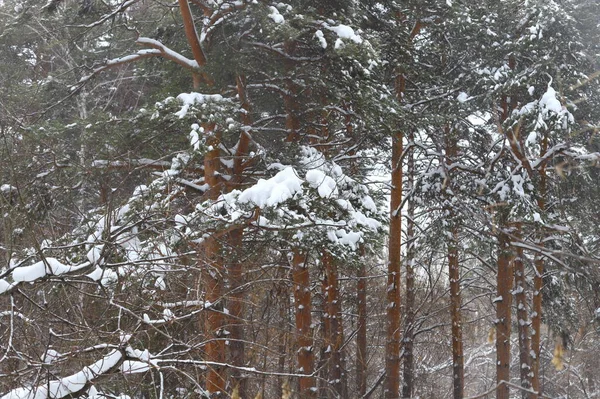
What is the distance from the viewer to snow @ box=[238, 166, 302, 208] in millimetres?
6688

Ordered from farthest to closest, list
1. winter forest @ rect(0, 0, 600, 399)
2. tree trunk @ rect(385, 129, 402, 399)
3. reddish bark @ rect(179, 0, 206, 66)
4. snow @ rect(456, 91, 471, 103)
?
snow @ rect(456, 91, 471, 103) < tree trunk @ rect(385, 129, 402, 399) < reddish bark @ rect(179, 0, 206, 66) < winter forest @ rect(0, 0, 600, 399)

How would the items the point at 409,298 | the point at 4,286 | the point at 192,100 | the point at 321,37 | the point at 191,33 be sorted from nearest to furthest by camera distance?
the point at 4,286 < the point at 192,100 < the point at 321,37 < the point at 191,33 < the point at 409,298

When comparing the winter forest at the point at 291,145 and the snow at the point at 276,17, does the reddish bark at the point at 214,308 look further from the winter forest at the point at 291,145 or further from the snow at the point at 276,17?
the snow at the point at 276,17

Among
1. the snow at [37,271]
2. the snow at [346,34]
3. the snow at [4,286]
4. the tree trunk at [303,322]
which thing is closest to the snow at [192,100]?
the snow at [346,34]

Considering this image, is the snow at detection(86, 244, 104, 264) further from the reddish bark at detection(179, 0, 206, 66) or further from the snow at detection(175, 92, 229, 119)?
the reddish bark at detection(179, 0, 206, 66)

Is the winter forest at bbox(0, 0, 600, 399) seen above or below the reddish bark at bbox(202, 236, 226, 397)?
above

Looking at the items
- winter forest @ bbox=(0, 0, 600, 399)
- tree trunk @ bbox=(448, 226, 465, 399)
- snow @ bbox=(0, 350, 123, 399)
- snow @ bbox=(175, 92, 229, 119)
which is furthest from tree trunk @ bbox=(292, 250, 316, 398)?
snow @ bbox=(0, 350, 123, 399)

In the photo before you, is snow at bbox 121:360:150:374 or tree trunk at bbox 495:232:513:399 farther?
tree trunk at bbox 495:232:513:399

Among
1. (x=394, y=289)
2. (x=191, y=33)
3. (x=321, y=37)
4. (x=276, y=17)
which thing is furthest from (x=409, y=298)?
(x=276, y=17)

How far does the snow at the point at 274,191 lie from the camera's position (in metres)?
6.69

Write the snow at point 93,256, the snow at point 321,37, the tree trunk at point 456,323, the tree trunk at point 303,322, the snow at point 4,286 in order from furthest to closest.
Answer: the tree trunk at point 456,323
the tree trunk at point 303,322
the snow at point 321,37
the snow at point 93,256
the snow at point 4,286

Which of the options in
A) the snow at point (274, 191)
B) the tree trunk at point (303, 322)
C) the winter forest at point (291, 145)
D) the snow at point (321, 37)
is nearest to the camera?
the winter forest at point (291, 145)

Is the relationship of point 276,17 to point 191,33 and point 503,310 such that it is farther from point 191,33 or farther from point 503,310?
point 503,310

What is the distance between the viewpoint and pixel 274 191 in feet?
22.3
